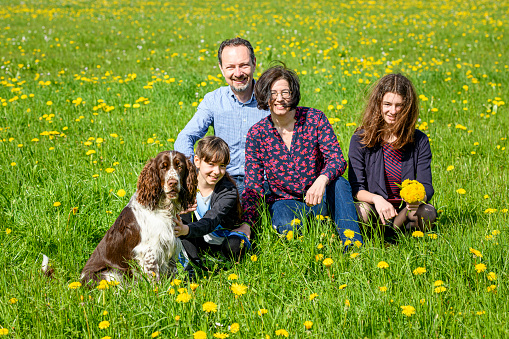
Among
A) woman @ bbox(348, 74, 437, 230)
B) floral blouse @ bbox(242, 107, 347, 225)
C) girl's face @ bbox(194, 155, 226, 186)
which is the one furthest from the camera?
floral blouse @ bbox(242, 107, 347, 225)

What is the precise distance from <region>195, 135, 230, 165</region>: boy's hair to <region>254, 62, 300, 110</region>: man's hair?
55cm

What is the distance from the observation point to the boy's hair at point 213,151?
3.31 m

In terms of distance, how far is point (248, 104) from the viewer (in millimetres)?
4230

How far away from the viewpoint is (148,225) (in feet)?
10.1

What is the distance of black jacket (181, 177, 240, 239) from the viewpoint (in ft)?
10.5

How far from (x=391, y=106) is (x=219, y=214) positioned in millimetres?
1562

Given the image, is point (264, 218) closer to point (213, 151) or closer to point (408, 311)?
point (213, 151)

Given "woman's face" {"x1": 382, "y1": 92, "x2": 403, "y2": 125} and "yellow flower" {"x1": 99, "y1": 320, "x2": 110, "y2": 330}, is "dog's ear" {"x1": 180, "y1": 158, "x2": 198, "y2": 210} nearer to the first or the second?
"yellow flower" {"x1": 99, "y1": 320, "x2": 110, "y2": 330}

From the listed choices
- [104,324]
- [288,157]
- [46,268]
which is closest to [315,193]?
[288,157]

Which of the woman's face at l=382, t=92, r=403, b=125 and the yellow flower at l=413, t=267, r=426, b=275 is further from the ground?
the woman's face at l=382, t=92, r=403, b=125

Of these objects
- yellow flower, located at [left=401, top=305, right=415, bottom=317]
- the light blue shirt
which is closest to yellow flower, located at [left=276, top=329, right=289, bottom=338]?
yellow flower, located at [left=401, top=305, right=415, bottom=317]

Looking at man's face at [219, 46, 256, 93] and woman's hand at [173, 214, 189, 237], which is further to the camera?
man's face at [219, 46, 256, 93]

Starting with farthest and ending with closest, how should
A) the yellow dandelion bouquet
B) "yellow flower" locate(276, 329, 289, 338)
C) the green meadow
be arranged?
1. the yellow dandelion bouquet
2. the green meadow
3. "yellow flower" locate(276, 329, 289, 338)

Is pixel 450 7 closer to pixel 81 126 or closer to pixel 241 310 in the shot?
pixel 81 126
